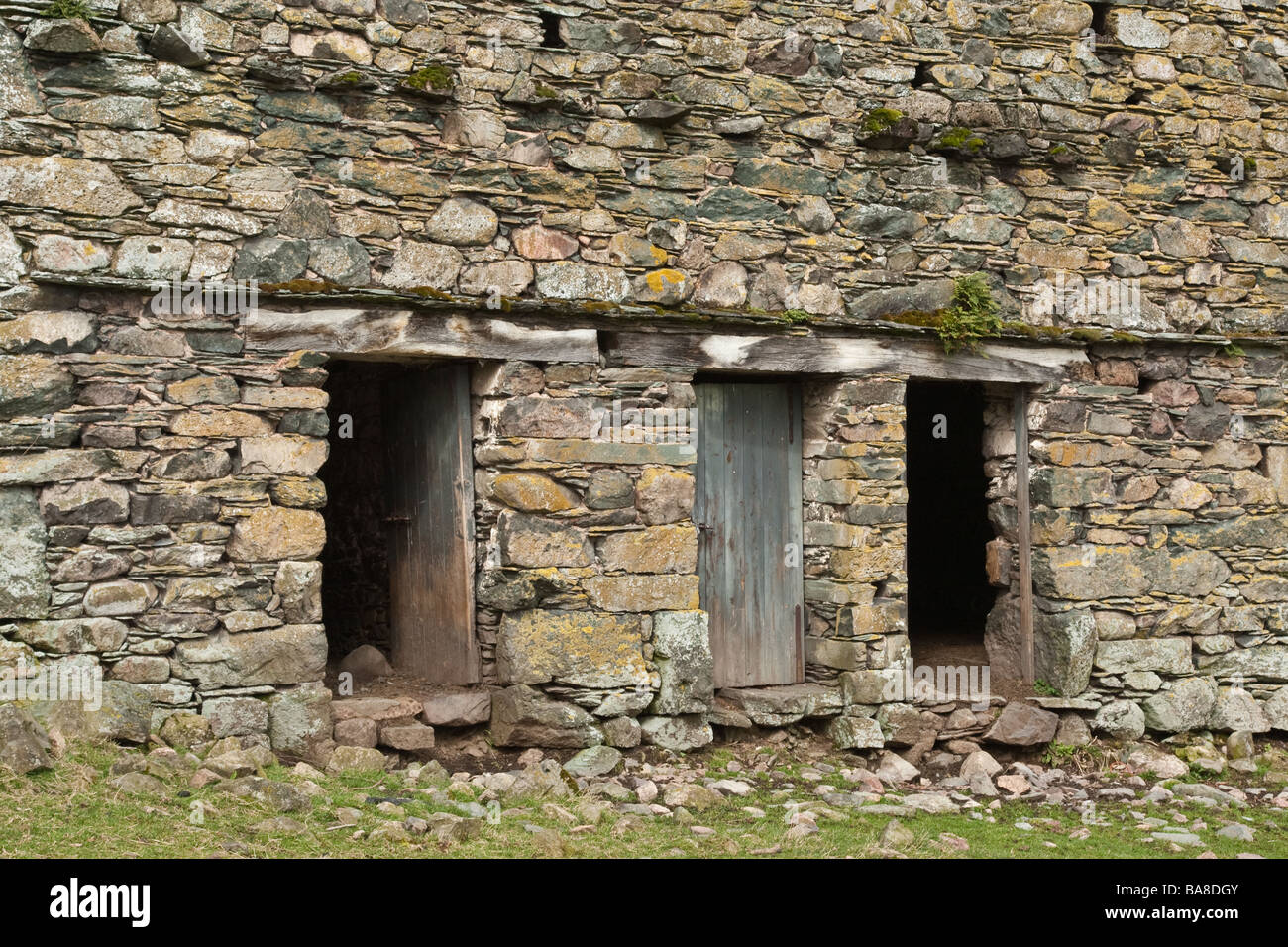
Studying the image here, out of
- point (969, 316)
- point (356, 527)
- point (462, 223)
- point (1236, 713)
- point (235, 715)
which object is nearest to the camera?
point (235, 715)

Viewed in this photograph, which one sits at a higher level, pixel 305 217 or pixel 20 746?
pixel 305 217

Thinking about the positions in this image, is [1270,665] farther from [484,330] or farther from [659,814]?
[484,330]

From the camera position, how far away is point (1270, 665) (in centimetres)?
790

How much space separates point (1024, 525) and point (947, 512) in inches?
105

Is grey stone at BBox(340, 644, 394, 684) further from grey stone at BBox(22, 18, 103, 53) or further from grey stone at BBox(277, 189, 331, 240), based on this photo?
grey stone at BBox(22, 18, 103, 53)

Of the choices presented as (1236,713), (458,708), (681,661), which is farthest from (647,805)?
(1236,713)

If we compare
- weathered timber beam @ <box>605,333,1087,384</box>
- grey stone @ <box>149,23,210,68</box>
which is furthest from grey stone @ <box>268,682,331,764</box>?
grey stone @ <box>149,23,210,68</box>

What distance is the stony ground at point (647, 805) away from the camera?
4.84m

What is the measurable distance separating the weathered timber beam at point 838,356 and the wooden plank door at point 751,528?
1.20ft

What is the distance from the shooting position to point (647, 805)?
5961mm

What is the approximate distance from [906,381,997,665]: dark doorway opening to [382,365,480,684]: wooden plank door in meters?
4.10

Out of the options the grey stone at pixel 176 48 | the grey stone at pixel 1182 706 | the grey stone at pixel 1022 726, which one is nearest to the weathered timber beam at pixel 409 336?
the grey stone at pixel 176 48

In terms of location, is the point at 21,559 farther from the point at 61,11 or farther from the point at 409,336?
the point at 61,11

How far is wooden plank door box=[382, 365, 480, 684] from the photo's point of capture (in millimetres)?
6691
